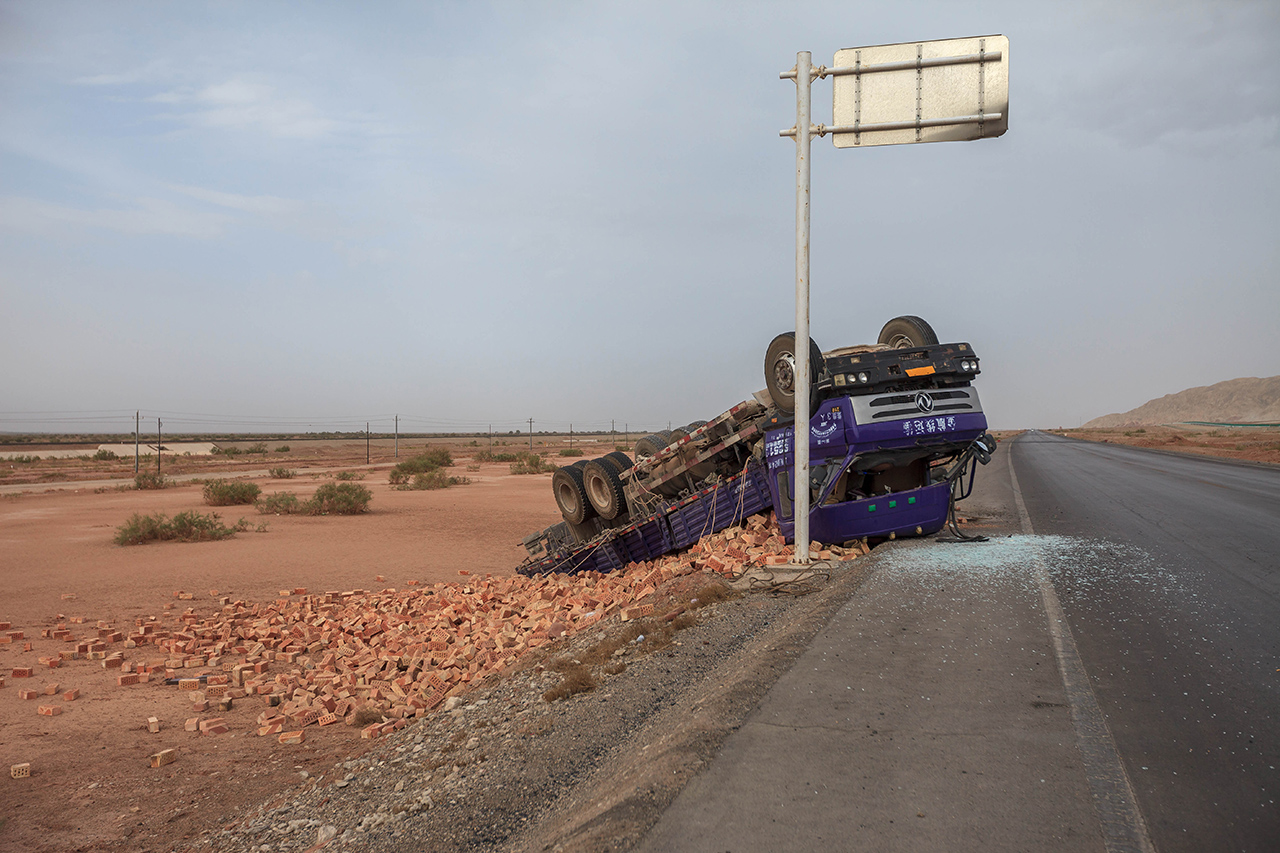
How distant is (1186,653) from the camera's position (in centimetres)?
482

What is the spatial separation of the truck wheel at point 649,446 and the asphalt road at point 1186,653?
5798mm

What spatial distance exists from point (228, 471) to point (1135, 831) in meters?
54.9

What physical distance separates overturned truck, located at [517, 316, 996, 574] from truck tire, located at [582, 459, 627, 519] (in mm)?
686

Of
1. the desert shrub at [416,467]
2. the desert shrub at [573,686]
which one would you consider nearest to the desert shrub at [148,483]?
the desert shrub at [416,467]

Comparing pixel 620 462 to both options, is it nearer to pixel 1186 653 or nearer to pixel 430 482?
pixel 1186 653

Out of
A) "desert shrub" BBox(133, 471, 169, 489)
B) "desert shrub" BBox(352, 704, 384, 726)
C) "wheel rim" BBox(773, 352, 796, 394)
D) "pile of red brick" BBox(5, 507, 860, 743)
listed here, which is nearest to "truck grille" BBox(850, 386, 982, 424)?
"wheel rim" BBox(773, 352, 796, 394)

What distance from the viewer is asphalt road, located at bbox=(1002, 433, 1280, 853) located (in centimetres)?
298

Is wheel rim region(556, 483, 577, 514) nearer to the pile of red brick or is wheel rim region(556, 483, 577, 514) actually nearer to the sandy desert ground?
the pile of red brick

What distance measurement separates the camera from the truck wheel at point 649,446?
11977 mm

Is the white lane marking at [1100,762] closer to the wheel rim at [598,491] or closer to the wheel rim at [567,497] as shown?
the wheel rim at [598,491]

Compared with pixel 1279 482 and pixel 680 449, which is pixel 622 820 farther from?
pixel 1279 482

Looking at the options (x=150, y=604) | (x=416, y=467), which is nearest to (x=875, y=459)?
(x=150, y=604)

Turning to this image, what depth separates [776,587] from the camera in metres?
7.12

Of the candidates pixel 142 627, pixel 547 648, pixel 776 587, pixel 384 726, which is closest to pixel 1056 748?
pixel 776 587
